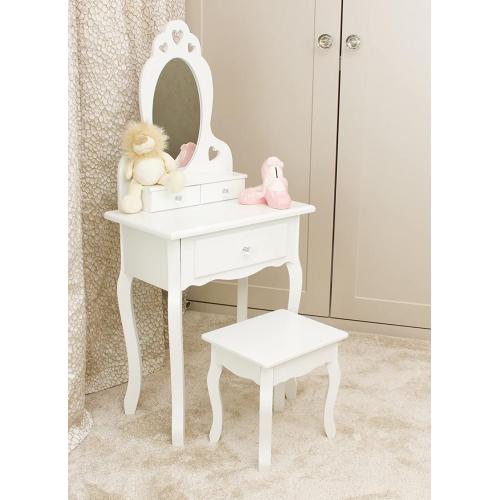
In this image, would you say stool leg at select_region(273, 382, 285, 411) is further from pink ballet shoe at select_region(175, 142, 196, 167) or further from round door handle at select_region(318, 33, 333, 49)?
round door handle at select_region(318, 33, 333, 49)

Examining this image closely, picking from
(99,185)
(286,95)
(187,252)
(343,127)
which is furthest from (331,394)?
(286,95)

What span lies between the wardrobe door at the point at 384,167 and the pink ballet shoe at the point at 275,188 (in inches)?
25.1

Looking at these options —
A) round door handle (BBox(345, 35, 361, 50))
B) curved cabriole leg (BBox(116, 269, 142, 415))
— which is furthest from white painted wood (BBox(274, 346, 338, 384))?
round door handle (BBox(345, 35, 361, 50))

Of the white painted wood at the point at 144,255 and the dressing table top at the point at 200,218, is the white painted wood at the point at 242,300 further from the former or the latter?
the white painted wood at the point at 144,255

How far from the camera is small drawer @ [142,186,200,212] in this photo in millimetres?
2104

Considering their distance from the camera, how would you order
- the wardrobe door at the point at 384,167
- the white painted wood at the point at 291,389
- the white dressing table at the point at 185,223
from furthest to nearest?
the wardrobe door at the point at 384,167 → the white painted wood at the point at 291,389 → the white dressing table at the point at 185,223

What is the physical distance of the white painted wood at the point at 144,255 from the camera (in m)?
1.97

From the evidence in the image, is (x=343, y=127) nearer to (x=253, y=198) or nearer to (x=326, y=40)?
(x=326, y=40)

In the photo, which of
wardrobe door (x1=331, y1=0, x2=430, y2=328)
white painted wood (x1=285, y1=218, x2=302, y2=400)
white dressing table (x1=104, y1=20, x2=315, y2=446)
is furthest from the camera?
wardrobe door (x1=331, y1=0, x2=430, y2=328)

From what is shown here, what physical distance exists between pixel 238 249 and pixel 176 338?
31 centimetres

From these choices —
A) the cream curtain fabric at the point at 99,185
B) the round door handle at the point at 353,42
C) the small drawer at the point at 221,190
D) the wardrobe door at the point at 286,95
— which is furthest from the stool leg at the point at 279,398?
the round door handle at the point at 353,42

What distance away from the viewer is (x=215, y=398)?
6.70 feet

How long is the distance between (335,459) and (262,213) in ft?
2.37
